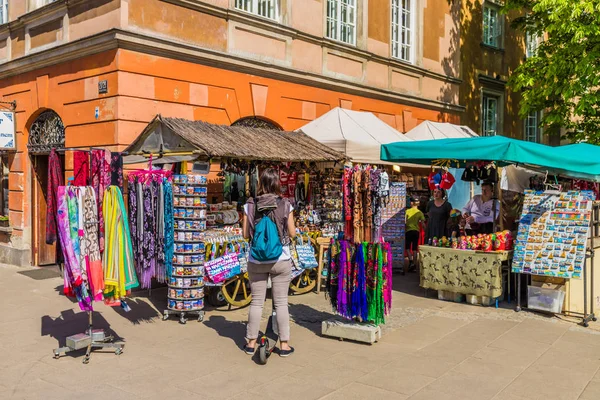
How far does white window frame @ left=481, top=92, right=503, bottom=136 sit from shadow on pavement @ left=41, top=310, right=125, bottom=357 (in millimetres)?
13829

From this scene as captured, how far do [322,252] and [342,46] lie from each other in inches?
227

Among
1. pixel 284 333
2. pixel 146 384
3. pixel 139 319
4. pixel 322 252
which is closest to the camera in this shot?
pixel 146 384

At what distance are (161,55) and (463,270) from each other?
570cm

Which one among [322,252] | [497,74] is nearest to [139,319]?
[322,252]

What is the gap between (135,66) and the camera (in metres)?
8.95

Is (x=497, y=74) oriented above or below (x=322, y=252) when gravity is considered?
above

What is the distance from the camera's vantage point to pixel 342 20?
1296 cm

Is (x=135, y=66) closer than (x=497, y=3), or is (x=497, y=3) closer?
(x=135, y=66)

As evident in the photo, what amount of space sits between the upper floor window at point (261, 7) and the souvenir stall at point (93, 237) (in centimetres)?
591

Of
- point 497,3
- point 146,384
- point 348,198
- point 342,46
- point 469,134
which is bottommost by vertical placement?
point 146,384

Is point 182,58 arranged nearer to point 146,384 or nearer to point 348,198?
point 348,198

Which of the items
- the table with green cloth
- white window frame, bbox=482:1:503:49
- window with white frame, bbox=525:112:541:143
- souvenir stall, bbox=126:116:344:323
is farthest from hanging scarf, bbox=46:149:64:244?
window with white frame, bbox=525:112:541:143

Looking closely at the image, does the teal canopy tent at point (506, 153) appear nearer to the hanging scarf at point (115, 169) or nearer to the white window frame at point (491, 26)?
the hanging scarf at point (115, 169)

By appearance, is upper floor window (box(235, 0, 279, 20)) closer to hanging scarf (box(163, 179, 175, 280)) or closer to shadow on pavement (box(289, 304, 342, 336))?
hanging scarf (box(163, 179, 175, 280))
